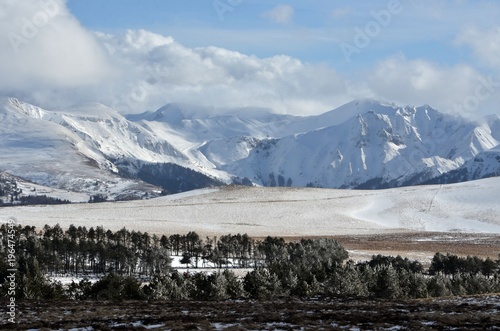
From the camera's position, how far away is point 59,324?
32844mm

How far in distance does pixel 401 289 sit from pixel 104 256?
5446cm

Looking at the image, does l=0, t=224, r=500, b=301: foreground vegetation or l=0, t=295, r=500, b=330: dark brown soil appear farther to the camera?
l=0, t=224, r=500, b=301: foreground vegetation

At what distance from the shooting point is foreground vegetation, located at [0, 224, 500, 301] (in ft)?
199

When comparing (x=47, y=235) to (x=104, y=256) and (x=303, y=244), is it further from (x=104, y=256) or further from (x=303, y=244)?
(x=303, y=244)

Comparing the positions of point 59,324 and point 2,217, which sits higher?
point 2,217

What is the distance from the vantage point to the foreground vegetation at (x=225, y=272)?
60.7 m

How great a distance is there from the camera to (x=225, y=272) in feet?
212

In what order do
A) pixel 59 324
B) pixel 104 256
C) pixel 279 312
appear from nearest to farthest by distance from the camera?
pixel 59 324
pixel 279 312
pixel 104 256

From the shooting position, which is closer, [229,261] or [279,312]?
[279,312]

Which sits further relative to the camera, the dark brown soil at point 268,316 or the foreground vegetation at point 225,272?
the foreground vegetation at point 225,272

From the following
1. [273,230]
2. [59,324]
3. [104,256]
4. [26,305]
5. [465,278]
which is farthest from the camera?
[273,230]

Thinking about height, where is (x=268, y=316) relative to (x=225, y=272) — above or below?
below

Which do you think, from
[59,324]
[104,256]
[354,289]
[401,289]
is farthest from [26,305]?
[104,256]

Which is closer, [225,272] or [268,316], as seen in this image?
[268,316]
